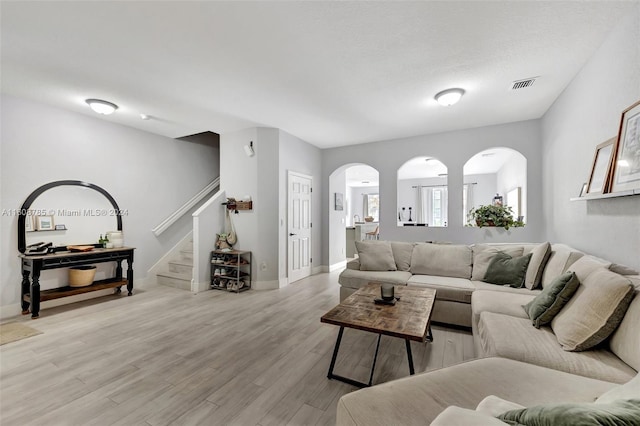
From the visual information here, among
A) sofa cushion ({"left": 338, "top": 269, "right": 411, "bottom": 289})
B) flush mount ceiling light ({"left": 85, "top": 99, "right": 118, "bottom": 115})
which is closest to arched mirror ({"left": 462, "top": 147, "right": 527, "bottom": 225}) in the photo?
sofa cushion ({"left": 338, "top": 269, "right": 411, "bottom": 289})

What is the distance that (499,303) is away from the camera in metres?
2.38

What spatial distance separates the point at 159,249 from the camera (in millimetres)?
5129

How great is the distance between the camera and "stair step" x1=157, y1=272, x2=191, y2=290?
470 centimetres

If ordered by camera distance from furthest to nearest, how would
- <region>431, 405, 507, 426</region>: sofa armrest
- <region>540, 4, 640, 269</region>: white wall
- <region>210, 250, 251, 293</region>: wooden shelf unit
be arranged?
1. <region>210, 250, 251, 293</region>: wooden shelf unit
2. <region>540, 4, 640, 269</region>: white wall
3. <region>431, 405, 507, 426</region>: sofa armrest

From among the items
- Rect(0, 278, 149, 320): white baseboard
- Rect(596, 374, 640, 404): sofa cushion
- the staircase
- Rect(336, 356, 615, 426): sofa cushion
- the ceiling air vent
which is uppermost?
the ceiling air vent

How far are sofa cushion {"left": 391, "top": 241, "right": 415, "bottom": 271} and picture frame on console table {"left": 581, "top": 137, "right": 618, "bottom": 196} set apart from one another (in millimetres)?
1996

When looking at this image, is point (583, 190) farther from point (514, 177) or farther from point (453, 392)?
point (514, 177)

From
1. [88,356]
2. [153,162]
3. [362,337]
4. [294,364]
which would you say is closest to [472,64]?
[362,337]

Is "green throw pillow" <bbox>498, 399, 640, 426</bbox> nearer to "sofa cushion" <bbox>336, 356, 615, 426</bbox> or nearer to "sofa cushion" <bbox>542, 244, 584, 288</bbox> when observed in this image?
"sofa cushion" <bbox>336, 356, 615, 426</bbox>

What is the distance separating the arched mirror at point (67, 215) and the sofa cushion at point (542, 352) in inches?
201

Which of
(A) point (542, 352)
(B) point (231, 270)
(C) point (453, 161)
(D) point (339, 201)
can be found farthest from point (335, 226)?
(A) point (542, 352)

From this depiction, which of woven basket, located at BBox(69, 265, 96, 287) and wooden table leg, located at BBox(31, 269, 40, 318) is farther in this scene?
woven basket, located at BBox(69, 265, 96, 287)

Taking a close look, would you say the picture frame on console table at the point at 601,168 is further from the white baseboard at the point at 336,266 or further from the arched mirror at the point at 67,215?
the arched mirror at the point at 67,215

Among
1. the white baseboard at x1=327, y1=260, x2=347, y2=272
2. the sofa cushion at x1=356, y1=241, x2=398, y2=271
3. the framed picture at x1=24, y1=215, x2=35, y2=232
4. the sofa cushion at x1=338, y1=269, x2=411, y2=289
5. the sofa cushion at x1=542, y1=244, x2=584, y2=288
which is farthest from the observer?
the white baseboard at x1=327, y1=260, x2=347, y2=272
